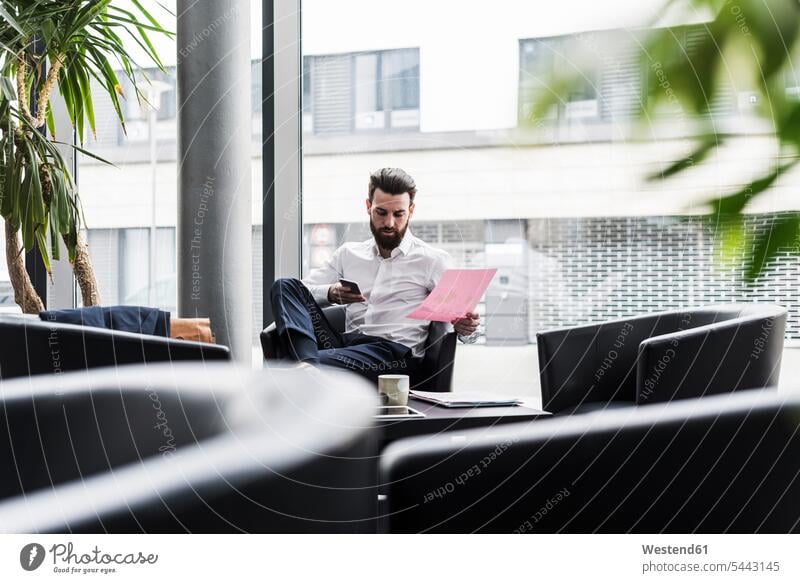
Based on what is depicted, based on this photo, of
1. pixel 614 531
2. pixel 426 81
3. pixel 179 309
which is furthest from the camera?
pixel 426 81

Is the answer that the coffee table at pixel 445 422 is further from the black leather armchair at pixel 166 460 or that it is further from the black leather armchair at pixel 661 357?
the black leather armchair at pixel 661 357

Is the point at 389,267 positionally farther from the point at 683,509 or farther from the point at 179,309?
the point at 683,509

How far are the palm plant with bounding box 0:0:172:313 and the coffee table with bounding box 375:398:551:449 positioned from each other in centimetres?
121

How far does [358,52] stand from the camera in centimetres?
289

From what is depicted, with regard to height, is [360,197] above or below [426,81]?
below

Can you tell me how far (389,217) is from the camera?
233cm

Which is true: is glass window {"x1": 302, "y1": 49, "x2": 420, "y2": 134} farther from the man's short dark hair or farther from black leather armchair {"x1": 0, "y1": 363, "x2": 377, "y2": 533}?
black leather armchair {"x1": 0, "y1": 363, "x2": 377, "y2": 533}

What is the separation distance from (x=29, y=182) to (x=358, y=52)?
1322 mm

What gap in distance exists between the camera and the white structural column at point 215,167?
2.59 metres

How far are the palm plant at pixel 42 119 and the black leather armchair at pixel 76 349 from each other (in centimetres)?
90

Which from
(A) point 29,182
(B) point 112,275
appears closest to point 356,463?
(A) point 29,182

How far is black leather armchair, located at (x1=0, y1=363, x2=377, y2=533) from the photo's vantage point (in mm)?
1127

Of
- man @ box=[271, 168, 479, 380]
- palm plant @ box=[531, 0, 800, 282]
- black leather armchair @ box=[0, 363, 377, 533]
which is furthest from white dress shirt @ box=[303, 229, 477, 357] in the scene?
palm plant @ box=[531, 0, 800, 282]

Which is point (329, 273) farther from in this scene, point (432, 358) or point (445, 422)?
point (445, 422)
